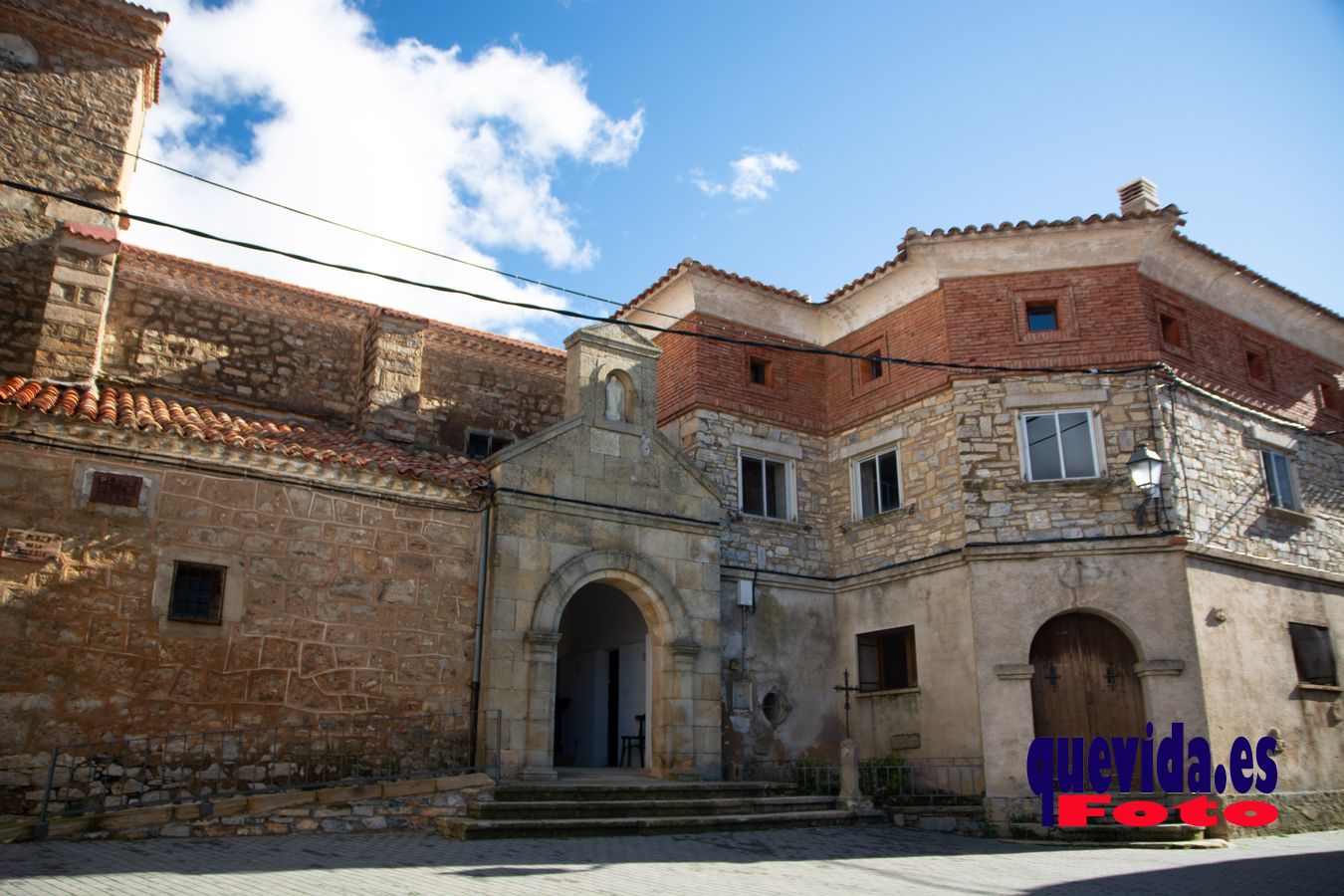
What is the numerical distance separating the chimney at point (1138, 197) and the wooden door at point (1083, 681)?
722 cm

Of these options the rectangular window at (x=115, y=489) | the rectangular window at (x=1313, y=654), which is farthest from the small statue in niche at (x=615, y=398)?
the rectangular window at (x=1313, y=654)

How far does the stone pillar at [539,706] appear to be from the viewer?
13.1 meters

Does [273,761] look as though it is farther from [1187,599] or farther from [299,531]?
[1187,599]

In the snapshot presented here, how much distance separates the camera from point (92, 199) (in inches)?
554

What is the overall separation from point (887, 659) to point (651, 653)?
4.18 meters

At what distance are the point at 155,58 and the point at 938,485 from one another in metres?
13.5

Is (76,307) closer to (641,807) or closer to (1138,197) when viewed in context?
(641,807)

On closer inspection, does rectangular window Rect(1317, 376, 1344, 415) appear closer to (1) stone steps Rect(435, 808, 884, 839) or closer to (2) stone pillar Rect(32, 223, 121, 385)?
(1) stone steps Rect(435, 808, 884, 839)

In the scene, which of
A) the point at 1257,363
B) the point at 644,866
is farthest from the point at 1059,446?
the point at 644,866

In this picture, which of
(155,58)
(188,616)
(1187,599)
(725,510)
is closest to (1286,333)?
(1187,599)

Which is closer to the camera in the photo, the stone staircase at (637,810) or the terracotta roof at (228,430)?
the stone staircase at (637,810)

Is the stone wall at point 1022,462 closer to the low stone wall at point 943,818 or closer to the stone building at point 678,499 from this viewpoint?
the stone building at point 678,499

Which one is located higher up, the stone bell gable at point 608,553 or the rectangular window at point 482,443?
the rectangular window at point 482,443

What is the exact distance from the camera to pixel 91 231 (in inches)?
527
